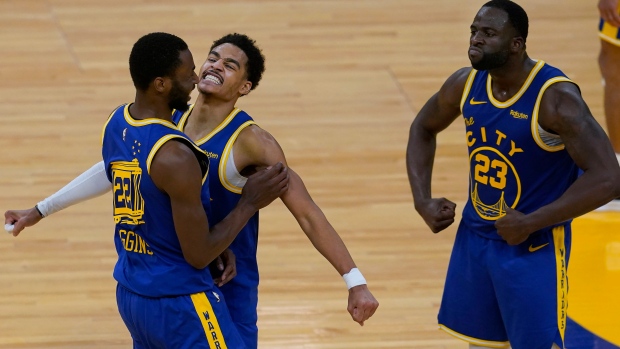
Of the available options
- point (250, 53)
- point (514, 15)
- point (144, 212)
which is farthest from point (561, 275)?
point (144, 212)

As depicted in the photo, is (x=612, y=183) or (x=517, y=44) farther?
(x=517, y=44)

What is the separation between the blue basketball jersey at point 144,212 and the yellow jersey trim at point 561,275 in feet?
3.95

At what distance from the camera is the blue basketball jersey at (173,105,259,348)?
3.67 metres

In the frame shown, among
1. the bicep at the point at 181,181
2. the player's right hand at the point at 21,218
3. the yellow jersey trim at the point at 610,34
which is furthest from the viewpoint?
→ the yellow jersey trim at the point at 610,34

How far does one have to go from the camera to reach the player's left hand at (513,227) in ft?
12.1

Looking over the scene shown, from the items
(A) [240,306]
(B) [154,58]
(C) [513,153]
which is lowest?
(A) [240,306]

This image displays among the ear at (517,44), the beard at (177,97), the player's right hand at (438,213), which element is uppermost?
the ear at (517,44)

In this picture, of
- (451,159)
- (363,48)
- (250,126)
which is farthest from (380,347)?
(363,48)

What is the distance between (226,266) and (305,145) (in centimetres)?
362

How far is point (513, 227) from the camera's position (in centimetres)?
368

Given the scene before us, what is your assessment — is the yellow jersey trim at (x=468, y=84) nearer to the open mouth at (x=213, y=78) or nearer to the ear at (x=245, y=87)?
the ear at (x=245, y=87)

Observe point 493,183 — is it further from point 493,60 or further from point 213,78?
point 213,78

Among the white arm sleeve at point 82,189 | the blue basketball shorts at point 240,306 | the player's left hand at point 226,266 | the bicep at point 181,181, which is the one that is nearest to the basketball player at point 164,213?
the bicep at point 181,181

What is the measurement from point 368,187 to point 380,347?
186cm
